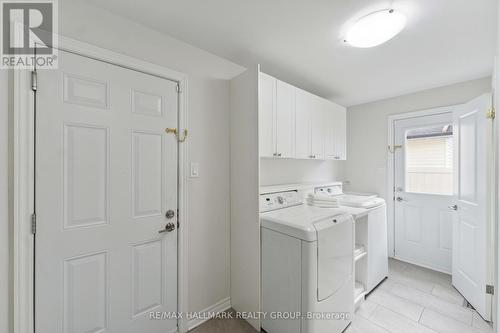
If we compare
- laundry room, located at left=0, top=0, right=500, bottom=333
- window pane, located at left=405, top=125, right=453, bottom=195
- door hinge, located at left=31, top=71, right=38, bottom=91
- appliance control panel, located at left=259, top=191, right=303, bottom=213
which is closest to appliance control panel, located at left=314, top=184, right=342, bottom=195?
laundry room, located at left=0, top=0, right=500, bottom=333

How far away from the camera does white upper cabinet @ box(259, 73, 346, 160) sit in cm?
182

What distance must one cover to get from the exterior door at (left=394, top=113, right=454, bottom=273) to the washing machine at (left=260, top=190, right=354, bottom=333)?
1789 millimetres

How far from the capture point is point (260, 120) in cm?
177

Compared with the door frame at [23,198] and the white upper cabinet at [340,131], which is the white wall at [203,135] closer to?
the door frame at [23,198]

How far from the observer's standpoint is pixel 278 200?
201 centimetres

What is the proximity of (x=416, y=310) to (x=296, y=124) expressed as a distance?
215 cm

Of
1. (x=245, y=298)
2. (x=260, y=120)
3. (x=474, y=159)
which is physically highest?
(x=260, y=120)

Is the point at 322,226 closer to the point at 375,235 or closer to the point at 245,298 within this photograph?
the point at 245,298

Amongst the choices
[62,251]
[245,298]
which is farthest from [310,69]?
[62,251]

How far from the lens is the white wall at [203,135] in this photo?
4.76 feet

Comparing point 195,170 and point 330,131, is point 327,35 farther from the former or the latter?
point 195,170

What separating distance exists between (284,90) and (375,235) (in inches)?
73.2

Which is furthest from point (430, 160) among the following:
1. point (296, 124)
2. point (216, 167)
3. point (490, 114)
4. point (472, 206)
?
point (216, 167)

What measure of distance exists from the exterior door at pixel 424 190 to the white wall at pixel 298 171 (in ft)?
2.81
